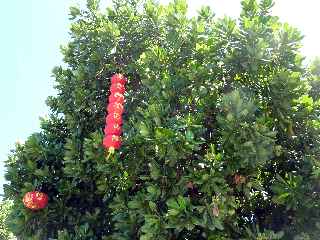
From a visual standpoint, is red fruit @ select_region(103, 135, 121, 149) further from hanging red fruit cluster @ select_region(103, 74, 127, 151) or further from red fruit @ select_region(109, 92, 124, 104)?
red fruit @ select_region(109, 92, 124, 104)

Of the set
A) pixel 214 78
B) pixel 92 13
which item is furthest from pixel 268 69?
pixel 92 13

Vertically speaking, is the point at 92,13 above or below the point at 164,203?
above

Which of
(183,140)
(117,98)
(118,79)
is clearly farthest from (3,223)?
(183,140)

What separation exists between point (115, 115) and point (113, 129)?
1.46 feet

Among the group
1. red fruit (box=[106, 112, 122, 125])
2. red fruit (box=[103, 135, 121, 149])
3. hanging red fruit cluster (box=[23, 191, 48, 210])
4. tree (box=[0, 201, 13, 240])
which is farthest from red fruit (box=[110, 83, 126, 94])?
tree (box=[0, 201, 13, 240])

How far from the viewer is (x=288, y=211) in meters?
10.3

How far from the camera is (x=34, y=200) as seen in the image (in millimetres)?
10328

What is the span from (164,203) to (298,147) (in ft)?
11.4

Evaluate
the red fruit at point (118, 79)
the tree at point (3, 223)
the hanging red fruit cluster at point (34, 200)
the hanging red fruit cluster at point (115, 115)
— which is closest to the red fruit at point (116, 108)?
the hanging red fruit cluster at point (115, 115)

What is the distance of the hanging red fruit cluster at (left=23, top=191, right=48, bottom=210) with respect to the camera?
10320 mm

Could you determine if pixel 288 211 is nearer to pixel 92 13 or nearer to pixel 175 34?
pixel 175 34

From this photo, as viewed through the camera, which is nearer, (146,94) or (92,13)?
(146,94)

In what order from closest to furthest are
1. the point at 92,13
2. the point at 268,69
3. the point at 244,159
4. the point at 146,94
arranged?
the point at 244,159
the point at 268,69
the point at 146,94
the point at 92,13

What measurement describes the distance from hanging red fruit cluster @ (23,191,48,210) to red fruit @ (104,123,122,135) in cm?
213
